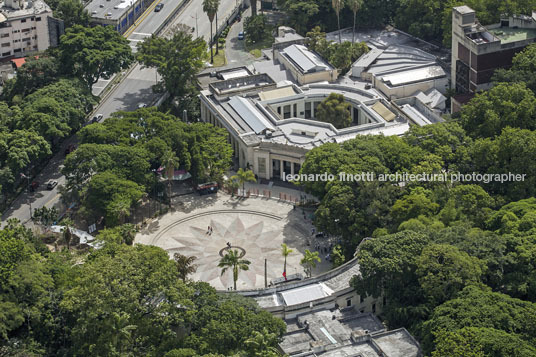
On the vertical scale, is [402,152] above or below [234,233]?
above

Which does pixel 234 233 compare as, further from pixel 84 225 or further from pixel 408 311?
pixel 408 311

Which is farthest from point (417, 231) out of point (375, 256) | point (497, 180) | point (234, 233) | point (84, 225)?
point (84, 225)

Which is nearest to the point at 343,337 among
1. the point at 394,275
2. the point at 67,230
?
the point at 394,275

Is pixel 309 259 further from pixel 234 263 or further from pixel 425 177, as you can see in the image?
pixel 425 177

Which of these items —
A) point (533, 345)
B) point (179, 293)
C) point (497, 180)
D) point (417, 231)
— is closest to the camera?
point (533, 345)

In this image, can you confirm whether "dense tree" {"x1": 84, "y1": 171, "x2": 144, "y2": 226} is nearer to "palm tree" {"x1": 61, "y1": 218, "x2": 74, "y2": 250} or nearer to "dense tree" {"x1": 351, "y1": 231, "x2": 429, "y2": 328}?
"palm tree" {"x1": 61, "y1": 218, "x2": 74, "y2": 250}

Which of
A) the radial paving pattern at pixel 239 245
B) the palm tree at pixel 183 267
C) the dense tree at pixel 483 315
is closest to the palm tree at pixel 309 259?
the radial paving pattern at pixel 239 245
